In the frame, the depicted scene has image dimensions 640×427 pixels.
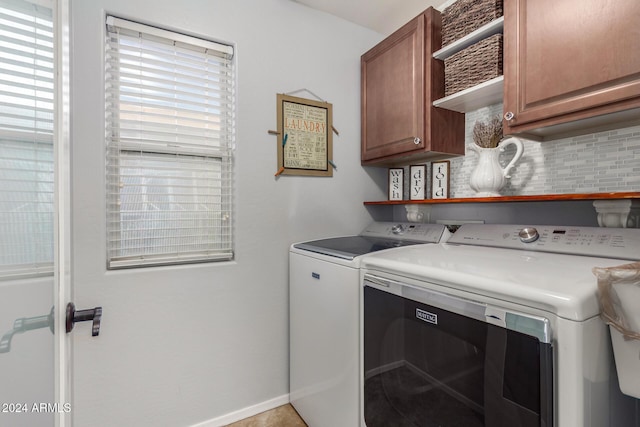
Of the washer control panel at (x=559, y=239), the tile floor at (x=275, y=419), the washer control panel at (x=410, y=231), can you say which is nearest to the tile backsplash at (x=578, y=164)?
the washer control panel at (x=559, y=239)

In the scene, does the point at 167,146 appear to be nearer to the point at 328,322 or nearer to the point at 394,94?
the point at 328,322

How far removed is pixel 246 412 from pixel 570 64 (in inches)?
92.3

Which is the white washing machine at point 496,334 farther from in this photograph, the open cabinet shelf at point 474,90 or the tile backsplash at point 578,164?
the open cabinet shelf at point 474,90

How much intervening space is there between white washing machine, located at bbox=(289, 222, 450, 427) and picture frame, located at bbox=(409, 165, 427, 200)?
0.30 metres

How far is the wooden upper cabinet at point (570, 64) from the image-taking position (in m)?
0.96

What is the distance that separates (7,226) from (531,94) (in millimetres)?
1655

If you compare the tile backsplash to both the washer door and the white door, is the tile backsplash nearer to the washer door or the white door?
the washer door

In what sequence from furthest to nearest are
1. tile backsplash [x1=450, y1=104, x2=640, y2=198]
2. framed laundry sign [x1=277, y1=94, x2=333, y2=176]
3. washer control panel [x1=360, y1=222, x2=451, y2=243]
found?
1. framed laundry sign [x1=277, y1=94, x2=333, y2=176]
2. washer control panel [x1=360, y1=222, x2=451, y2=243]
3. tile backsplash [x1=450, y1=104, x2=640, y2=198]

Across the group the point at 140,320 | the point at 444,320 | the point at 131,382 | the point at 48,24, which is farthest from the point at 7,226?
the point at 131,382

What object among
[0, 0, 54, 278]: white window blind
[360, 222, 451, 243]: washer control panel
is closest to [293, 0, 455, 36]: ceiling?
[360, 222, 451, 243]: washer control panel

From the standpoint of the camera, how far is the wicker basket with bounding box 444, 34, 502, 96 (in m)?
1.39

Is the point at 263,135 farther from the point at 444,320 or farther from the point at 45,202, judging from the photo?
the point at 444,320

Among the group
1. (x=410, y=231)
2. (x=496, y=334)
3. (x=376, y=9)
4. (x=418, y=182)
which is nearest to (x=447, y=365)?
(x=496, y=334)

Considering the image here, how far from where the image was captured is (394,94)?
1852mm
